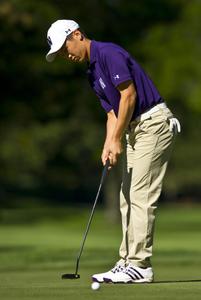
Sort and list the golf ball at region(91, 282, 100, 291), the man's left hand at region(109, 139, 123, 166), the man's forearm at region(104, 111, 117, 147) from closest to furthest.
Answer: the golf ball at region(91, 282, 100, 291)
the man's left hand at region(109, 139, 123, 166)
the man's forearm at region(104, 111, 117, 147)

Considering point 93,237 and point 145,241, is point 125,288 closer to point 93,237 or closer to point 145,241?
point 145,241

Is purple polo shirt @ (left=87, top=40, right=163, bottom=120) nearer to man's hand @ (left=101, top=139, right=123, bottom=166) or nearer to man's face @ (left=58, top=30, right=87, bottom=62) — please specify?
man's face @ (left=58, top=30, right=87, bottom=62)

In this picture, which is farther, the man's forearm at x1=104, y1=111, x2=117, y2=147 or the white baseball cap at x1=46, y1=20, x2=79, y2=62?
the man's forearm at x1=104, y1=111, x2=117, y2=147

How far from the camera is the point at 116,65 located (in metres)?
8.12

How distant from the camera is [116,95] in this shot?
8398 mm

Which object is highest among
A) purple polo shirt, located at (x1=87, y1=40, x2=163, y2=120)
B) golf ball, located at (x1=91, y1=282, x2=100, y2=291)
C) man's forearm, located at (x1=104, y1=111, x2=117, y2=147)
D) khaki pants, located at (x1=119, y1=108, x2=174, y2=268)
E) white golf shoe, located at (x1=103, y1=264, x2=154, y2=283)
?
purple polo shirt, located at (x1=87, y1=40, x2=163, y2=120)

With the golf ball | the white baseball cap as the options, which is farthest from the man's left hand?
the golf ball

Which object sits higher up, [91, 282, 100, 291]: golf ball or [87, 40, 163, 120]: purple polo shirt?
[87, 40, 163, 120]: purple polo shirt

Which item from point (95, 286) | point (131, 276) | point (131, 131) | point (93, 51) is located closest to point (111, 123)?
point (131, 131)

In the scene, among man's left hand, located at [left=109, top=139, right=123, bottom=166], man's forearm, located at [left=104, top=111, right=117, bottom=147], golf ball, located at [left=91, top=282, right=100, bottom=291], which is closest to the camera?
golf ball, located at [left=91, top=282, right=100, bottom=291]

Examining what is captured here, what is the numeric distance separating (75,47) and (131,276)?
1830 mm

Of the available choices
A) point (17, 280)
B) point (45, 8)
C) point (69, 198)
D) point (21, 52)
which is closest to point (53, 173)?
point (69, 198)

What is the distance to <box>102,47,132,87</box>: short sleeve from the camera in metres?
8.09

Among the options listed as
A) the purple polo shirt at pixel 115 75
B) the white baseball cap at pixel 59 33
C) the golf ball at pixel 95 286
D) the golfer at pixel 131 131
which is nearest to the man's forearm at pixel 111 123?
the golfer at pixel 131 131
